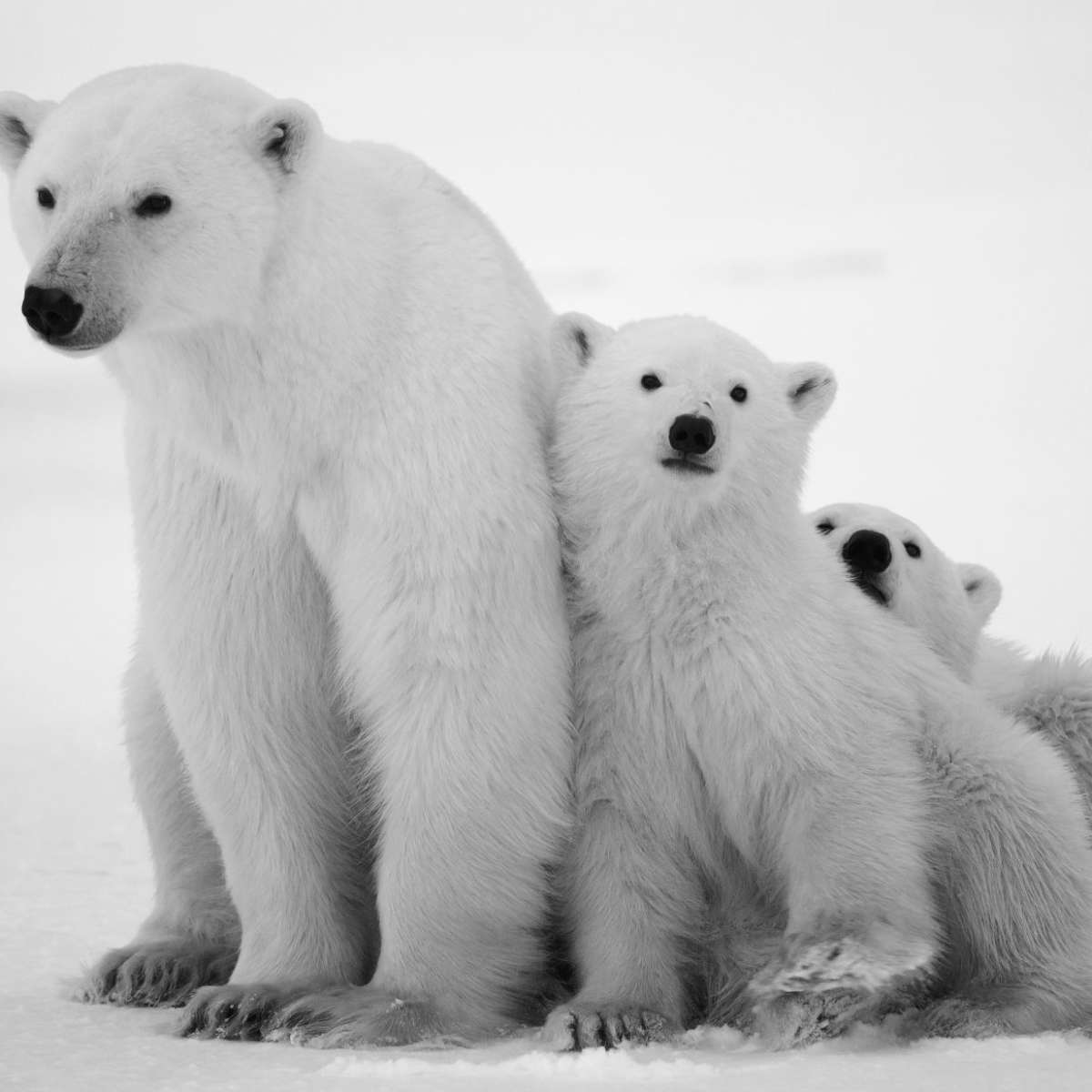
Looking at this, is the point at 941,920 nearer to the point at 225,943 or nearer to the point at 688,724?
the point at 688,724

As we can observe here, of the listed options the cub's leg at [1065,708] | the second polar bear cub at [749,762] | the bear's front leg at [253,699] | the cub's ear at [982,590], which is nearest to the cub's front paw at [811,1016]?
the second polar bear cub at [749,762]

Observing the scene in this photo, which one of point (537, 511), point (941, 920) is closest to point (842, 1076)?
point (941, 920)

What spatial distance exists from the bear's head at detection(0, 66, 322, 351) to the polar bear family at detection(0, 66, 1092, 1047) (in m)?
0.01

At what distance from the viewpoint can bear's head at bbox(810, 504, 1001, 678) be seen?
5.91 metres

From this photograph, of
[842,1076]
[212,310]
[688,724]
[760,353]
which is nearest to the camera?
[842,1076]

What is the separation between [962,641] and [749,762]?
4.59ft

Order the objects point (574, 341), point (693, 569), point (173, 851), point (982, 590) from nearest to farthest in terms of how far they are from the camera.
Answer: point (693, 569) → point (574, 341) → point (173, 851) → point (982, 590)

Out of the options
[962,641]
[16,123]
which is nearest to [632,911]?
[962,641]

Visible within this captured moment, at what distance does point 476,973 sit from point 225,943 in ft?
3.70

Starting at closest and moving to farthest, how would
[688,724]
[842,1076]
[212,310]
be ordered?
[842,1076], [212,310], [688,724]

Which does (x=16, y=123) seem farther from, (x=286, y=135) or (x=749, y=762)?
(x=749, y=762)

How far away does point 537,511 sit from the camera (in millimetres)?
4980

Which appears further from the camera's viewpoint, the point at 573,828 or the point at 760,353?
the point at 760,353

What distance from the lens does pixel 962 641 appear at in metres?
6.02
